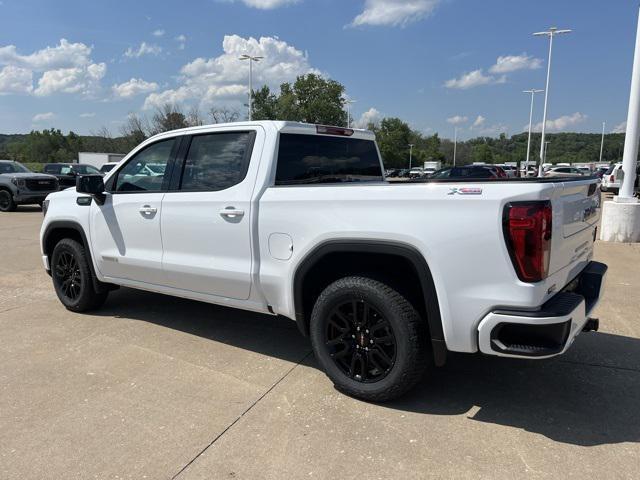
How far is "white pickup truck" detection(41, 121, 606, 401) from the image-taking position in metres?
2.78

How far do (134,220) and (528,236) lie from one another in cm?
335

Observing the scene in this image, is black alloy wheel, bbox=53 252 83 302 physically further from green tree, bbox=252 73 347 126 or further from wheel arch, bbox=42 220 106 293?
green tree, bbox=252 73 347 126

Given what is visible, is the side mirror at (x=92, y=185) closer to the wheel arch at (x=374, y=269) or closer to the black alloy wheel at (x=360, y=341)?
the wheel arch at (x=374, y=269)

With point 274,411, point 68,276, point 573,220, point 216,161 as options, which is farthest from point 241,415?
point 68,276

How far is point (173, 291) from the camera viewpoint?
14.6 feet

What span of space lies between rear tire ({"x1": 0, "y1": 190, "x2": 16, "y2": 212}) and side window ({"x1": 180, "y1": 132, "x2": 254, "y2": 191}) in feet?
51.8

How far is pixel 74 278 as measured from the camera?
5.38 metres

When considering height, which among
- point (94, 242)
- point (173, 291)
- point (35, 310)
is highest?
point (94, 242)

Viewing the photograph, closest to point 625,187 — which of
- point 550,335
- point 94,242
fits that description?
point 550,335

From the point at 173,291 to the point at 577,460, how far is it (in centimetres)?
323

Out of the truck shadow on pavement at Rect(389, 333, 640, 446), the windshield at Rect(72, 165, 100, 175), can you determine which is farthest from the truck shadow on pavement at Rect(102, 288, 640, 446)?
the windshield at Rect(72, 165, 100, 175)

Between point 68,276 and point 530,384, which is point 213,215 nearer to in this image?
point 68,276

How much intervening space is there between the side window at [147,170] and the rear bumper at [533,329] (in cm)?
300

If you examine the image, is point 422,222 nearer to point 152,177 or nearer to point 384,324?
point 384,324
